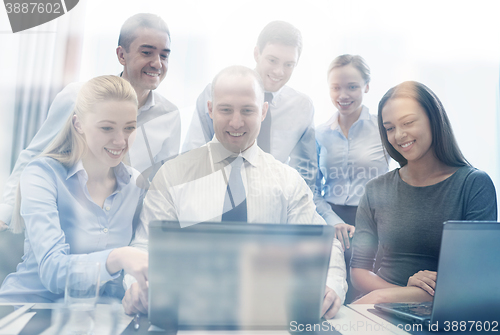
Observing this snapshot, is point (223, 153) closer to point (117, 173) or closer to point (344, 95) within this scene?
point (117, 173)

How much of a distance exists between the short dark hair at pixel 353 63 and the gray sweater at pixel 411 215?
0.55 m

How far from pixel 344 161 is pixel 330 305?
97cm

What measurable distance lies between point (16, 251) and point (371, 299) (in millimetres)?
1244

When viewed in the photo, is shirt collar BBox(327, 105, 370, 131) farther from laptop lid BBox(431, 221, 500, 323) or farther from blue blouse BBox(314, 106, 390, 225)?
laptop lid BBox(431, 221, 500, 323)

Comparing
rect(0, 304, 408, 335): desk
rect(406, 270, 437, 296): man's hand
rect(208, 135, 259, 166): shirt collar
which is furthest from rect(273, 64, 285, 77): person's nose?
rect(0, 304, 408, 335): desk

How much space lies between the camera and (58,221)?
1194 millimetres

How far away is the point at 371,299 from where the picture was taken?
1306 mm

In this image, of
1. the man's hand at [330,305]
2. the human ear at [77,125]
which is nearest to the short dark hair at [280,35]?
the human ear at [77,125]

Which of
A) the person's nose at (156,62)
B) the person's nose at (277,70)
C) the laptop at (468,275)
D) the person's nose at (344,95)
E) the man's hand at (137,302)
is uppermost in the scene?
the person's nose at (277,70)

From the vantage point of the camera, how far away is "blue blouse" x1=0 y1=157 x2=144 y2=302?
1160 mm

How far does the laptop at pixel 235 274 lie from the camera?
643mm

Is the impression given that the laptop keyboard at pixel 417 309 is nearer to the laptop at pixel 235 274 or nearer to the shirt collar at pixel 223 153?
the laptop at pixel 235 274

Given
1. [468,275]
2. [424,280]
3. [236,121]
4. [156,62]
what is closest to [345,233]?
[424,280]

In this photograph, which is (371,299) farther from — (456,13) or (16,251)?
(456,13)
